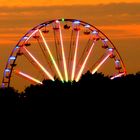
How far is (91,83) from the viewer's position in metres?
63.2

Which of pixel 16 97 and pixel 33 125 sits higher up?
pixel 16 97

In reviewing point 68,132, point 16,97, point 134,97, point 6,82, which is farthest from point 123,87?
point 6,82

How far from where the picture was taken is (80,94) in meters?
61.7

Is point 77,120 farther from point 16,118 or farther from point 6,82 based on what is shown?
point 6,82

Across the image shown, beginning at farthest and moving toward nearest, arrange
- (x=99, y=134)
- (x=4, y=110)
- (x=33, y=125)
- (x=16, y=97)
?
(x=16, y=97)
(x=4, y=110)
(x=33, y=125)
(x=99, y=134)

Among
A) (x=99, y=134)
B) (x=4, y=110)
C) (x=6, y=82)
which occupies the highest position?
(x=6, y=82)

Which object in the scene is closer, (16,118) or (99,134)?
(99,134)

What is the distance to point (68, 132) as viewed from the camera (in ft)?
186

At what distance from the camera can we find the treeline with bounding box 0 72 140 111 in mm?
60125

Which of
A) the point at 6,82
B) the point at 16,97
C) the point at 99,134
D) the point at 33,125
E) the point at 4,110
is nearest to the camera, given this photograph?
the point at 99,134

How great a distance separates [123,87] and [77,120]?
5574 millimetres

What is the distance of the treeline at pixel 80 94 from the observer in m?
60.1

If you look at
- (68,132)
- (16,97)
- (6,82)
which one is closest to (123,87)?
(68,132)

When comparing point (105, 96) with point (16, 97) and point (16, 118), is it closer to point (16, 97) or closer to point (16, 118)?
point (16, 118)
